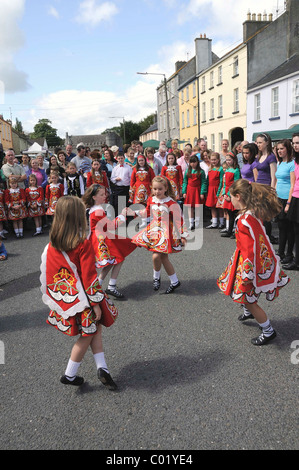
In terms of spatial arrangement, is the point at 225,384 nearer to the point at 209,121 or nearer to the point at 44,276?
the point at 44,276

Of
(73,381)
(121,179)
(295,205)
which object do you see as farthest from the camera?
(121,179)

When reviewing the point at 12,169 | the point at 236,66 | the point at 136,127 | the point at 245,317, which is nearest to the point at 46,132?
the point at 136,127

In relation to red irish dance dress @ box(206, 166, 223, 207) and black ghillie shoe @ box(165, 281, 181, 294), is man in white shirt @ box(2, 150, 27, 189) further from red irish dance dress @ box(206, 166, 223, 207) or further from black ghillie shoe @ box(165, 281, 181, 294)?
black ghillie shoe @ box(165, 281, 181, 294)

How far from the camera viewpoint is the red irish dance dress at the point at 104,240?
5.08 meters

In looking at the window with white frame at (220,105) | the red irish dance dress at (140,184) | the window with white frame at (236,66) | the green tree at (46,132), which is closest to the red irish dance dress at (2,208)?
the red irish dance dress at (140,184)

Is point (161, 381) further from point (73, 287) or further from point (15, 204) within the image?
point (15, 204)

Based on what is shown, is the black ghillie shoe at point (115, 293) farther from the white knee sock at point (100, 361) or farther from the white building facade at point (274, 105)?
the white building facade at point (274, 105)

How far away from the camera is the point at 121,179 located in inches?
405

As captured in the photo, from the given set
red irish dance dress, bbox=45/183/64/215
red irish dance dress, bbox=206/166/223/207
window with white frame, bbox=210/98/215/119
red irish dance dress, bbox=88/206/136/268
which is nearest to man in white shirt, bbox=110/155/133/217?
red irish dance dress, bbox=45/183/64/215

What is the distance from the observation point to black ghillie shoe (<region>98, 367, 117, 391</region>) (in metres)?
3.12

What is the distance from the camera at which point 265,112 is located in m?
25.2

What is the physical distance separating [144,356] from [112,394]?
634mm

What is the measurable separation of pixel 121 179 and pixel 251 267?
23.3 ft
